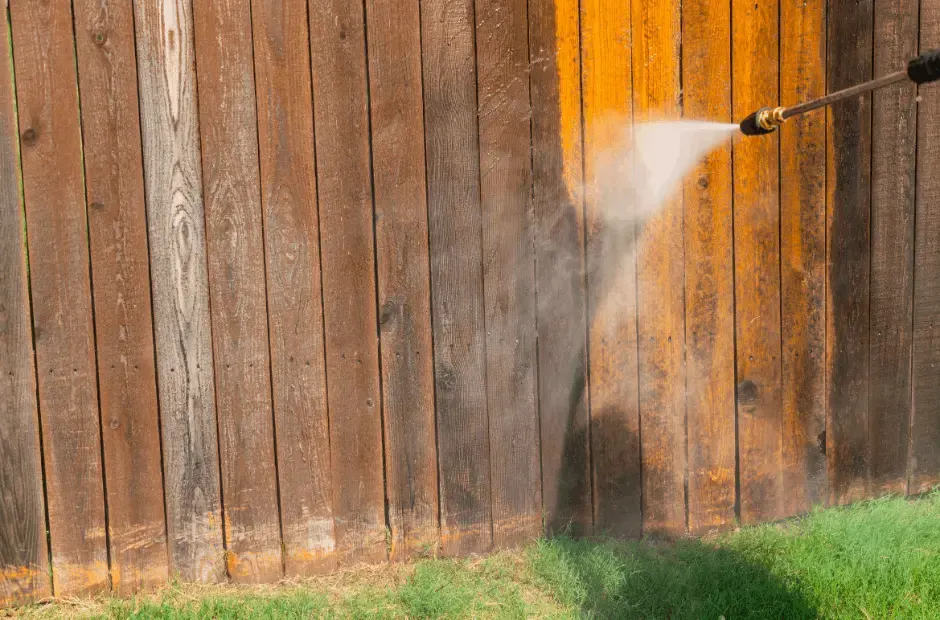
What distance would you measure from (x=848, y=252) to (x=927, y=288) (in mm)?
445

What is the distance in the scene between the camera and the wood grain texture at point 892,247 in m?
3.92

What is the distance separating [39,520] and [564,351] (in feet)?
6.32

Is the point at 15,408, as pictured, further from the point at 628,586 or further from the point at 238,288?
the point at 628,586

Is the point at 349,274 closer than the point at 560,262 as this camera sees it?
Yes

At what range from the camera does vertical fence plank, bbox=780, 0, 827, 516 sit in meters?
3.79

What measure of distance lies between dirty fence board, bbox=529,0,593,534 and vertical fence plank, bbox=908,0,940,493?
5.04 ft

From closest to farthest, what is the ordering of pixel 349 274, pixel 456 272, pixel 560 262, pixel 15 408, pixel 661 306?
pixel 15 408 < pixel 349 274 < pixel 456 272 < pixel 560 262 < pixel 661 306

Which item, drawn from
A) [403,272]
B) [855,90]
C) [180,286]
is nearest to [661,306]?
[403,272]

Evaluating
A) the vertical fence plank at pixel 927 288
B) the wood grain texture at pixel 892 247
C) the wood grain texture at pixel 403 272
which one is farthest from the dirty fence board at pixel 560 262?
the vertical fence plank at pixel 927 288

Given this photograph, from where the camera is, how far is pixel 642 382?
3758mm

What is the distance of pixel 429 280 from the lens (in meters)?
3.48

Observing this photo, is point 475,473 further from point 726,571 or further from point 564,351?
point 726,571

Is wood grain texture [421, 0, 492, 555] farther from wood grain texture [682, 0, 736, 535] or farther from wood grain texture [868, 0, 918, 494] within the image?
wood grain texture [868, 0, 918, 494]

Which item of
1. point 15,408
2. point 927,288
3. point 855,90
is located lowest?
point 15,408
